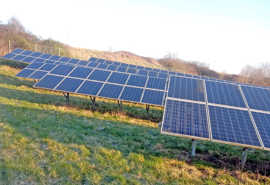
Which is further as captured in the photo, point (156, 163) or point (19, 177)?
point (156, 163)

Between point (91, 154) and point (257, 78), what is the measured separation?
5685 cm

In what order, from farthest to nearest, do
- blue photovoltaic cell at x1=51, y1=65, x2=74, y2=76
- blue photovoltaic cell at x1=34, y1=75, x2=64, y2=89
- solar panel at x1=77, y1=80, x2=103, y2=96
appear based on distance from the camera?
1. blue photovoltaic cell at x1=51, y1=65, x2=74, y2=76
2. blue photovoltaic cell at x1=34, y1=75, x2=64, y2=89
3. solar panel at x1=77, y1=80, x2=103, y2=96

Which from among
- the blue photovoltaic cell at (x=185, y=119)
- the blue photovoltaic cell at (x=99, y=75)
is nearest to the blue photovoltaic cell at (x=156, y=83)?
the blue photovoltaic cell at (x=99, y=75)

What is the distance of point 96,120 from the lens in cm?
1094

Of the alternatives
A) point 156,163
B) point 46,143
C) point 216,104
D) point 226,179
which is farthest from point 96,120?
point 226,179

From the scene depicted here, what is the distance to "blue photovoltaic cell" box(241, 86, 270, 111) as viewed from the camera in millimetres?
7910

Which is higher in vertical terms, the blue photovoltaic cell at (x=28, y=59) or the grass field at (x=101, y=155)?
the blue photovoltaic cell at (x=28, y=59)

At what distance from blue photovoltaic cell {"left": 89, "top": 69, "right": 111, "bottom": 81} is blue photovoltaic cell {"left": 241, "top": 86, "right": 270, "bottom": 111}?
905cm

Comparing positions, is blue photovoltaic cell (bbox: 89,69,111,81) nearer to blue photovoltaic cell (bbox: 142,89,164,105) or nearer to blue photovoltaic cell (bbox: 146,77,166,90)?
blue photovoltaic cell (bbox: 146,77,166,90)

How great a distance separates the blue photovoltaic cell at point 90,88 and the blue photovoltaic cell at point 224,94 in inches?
266

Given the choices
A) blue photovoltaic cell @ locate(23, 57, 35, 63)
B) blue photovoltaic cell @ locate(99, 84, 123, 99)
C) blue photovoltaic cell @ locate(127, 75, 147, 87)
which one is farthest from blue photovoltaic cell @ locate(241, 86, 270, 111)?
blue photovoltaic cell @ locate(23, 57, 35, 63)

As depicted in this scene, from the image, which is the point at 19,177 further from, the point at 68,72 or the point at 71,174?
the point at 68,72

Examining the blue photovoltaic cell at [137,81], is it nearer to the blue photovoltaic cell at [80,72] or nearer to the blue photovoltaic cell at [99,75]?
the blue photovoltaic cell at [99,75]

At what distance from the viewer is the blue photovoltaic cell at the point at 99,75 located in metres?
13.7
